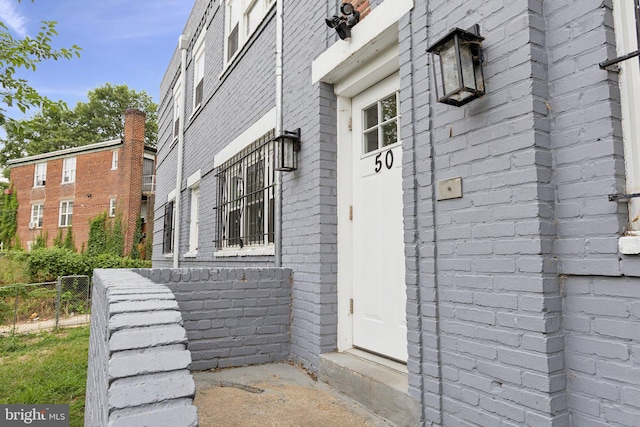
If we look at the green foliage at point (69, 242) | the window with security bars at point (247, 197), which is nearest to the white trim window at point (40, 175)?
the green foliage at point (69, 242)

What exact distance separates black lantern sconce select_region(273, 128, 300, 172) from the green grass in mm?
2899

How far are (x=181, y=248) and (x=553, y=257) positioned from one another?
8485 millimetres

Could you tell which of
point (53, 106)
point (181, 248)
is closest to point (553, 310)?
point (53, 106)

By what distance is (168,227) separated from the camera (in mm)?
10836

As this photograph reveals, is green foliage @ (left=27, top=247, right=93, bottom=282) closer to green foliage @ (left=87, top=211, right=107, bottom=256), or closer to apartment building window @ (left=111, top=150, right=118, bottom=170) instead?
green foliage @ (left=87, top=211, right=107, bottom=256)

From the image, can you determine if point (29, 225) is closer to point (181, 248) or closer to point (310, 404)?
point (181, 248)

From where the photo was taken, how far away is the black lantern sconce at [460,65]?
6.97ft

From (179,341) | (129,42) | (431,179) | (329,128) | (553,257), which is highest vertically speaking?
(129,42)

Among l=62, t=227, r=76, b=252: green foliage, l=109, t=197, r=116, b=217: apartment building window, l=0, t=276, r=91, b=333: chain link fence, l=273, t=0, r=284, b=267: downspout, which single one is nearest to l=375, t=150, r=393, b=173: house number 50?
l=273, t=0, r=284, b=267: downspout

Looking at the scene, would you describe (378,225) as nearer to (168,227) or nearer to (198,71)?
(198,71)

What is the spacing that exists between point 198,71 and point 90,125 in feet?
87.3

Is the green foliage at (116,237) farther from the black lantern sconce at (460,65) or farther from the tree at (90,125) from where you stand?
the black lantern sconce at (460,65)

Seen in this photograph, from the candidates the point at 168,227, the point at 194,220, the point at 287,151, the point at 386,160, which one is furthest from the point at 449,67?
the point at 168,227

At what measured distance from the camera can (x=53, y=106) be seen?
409cm
